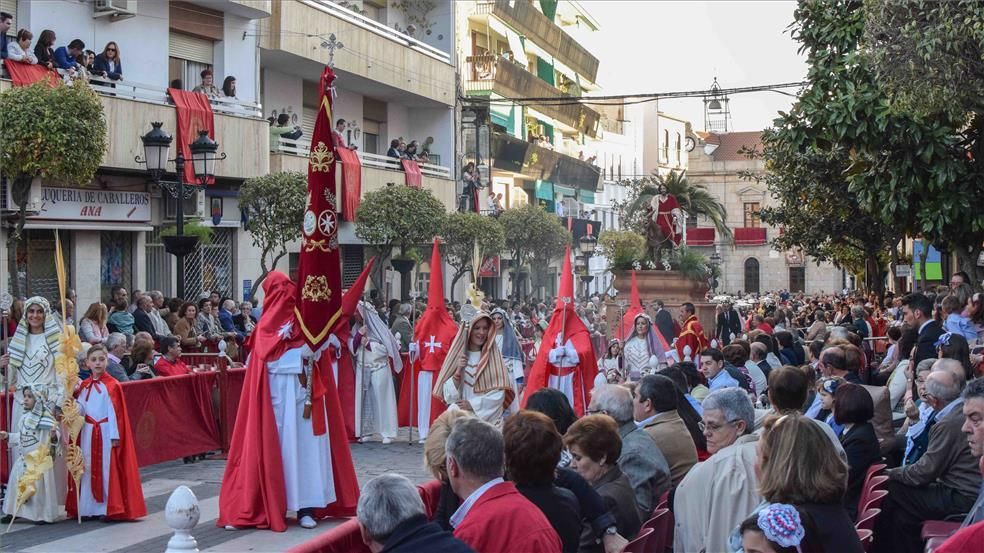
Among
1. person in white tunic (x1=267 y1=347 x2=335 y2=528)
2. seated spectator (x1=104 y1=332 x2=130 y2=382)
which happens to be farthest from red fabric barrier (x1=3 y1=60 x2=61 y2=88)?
person in white tunic (x1=267 y1=347 x2=335 y2=528)

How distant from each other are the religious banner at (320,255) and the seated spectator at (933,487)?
454 centimetres

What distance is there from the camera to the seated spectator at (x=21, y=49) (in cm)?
1762

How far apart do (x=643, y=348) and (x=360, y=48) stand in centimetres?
1689

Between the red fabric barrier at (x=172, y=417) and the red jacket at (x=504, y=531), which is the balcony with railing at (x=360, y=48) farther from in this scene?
the red jacket at (x=504, y=531)

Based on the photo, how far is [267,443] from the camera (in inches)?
360

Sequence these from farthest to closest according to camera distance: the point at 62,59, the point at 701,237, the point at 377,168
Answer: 1. the point at 701,237
2. the point at 377,168
3. the point at 62,59

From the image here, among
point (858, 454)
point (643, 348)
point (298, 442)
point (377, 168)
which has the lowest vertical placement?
point (298, 442)

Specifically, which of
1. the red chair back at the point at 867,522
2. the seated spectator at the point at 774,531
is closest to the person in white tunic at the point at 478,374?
the red chair back at the point at 867,522

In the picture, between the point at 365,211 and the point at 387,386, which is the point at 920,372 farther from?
the point at 365,211

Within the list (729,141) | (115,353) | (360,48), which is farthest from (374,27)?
(729,141)

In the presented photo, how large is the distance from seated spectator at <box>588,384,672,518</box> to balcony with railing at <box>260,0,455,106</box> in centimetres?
2096

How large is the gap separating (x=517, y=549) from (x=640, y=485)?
1.83 m

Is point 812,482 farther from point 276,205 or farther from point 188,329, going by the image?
point 276,205

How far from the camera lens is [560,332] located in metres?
12.6
